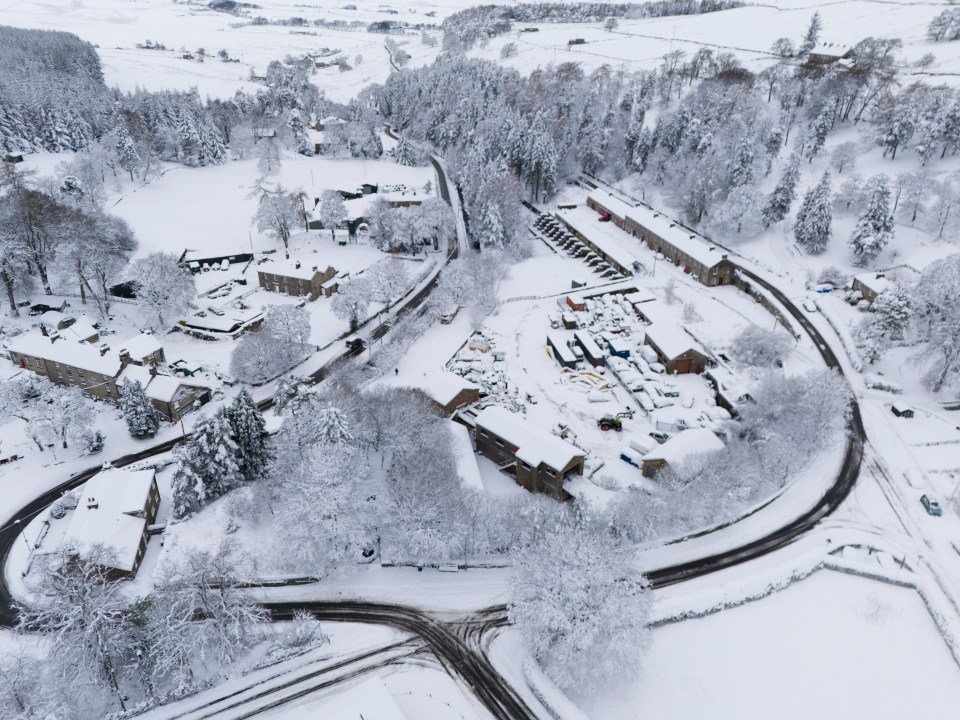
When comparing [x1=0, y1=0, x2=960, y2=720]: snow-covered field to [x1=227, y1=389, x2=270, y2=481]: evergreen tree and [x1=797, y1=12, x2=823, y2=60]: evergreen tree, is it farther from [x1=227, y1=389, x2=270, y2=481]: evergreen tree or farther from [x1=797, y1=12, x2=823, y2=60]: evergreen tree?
[x1=797, y1=12, x2=823, y2=60]: evergreen tree

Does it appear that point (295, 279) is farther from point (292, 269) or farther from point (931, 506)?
point (931, 506)

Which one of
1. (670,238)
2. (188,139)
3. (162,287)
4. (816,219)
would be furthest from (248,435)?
(188,139)

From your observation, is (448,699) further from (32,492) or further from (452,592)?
(32,492)

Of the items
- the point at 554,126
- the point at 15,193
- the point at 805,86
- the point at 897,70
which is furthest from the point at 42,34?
the point at 897,70

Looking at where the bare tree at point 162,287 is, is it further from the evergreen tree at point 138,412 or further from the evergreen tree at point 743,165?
the evergreen tree at point 743,165

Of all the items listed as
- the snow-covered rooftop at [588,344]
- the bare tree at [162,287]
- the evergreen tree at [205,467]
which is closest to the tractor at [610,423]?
the snow-covered rooftop at [588,344]

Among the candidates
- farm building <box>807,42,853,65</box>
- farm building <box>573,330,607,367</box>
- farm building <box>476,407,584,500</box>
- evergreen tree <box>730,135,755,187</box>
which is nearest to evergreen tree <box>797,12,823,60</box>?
farm building <box>807,42,853,65</box>

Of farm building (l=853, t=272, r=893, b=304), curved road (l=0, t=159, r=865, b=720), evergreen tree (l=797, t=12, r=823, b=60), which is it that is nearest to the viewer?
curved road (l=0, t=159, r=865, b=720)

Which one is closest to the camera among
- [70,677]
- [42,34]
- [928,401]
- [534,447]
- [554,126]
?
[70,677]
